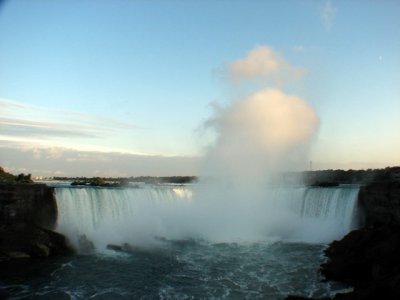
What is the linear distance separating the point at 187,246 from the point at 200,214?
823cm

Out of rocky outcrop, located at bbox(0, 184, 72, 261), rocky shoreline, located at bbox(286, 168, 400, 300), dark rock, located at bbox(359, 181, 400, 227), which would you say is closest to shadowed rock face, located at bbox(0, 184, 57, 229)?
rocky outcrop, located at bbox(0, 184, 72, 261)

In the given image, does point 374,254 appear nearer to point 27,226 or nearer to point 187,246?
point 187,246

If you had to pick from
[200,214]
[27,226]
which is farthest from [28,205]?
[200,214]

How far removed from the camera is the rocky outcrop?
21.2 meters

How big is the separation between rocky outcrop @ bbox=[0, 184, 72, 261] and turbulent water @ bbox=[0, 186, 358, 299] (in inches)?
48.7

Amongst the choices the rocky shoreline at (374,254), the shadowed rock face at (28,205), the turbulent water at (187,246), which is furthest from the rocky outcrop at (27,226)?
the rocky shoreline at (374,254)

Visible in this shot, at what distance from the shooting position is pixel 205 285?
625 inches

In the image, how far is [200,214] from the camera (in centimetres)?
3328

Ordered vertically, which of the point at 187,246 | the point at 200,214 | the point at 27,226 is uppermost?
the point at 27,226

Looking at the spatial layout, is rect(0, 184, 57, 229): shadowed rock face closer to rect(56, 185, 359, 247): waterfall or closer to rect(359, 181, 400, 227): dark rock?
rect(56, 185, 359, 247): waterfall

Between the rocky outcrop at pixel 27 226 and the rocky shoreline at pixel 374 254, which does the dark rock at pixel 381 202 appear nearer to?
the rocky shoreline at pixel 374 254

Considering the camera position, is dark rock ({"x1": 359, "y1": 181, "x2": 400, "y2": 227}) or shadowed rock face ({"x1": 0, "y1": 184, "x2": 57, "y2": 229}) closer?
dark rock ({"x1": 359, "y1": 181, "x2": 400, "y2": 227})

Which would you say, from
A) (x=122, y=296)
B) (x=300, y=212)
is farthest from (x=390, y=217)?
(x=122, y=296)

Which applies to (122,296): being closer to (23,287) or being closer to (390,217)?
(23,287)
